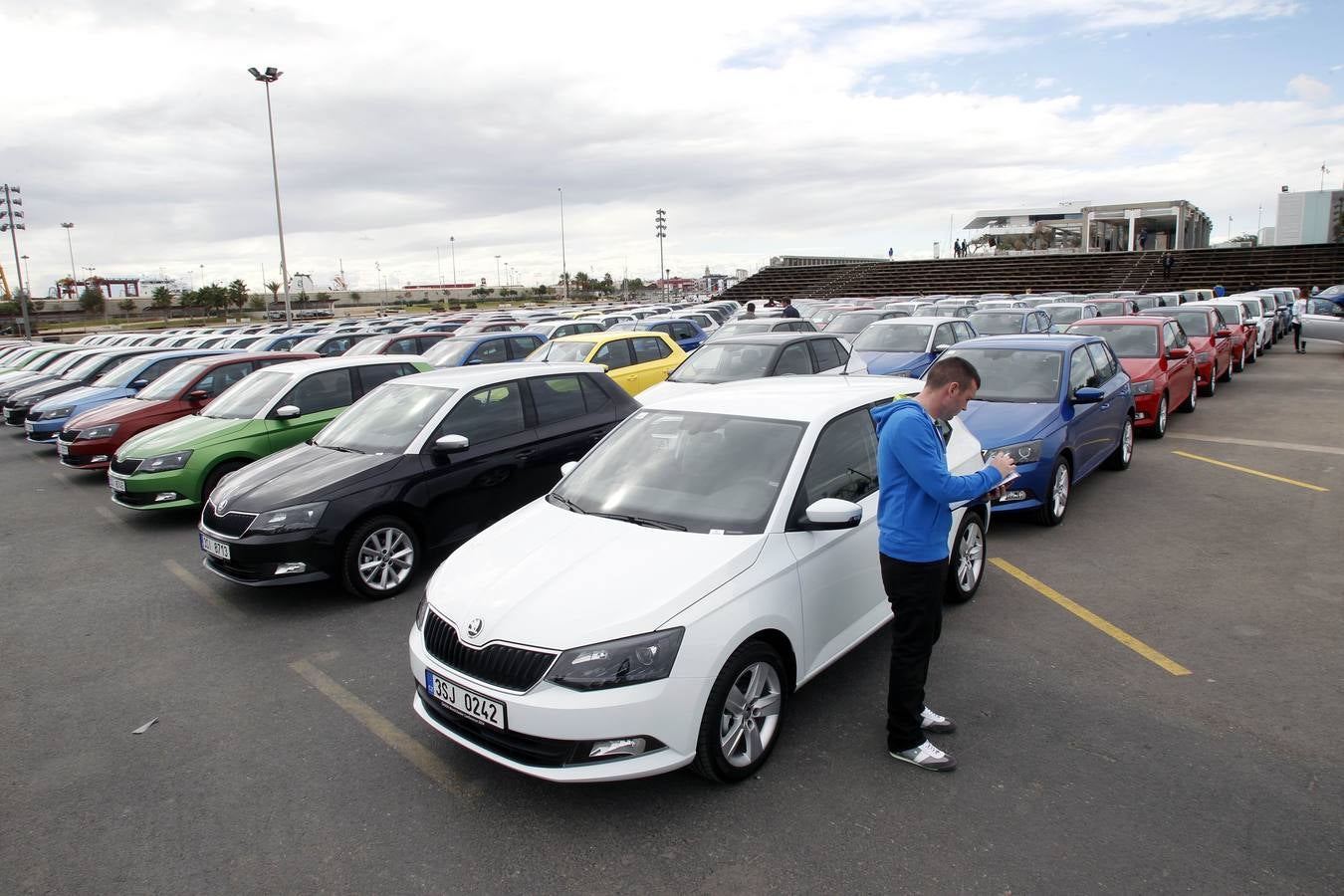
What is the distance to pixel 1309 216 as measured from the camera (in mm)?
76750

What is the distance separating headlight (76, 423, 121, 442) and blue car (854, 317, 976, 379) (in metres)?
10.5

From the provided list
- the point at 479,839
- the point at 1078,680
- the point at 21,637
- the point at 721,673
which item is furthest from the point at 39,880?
the point at 1078,680

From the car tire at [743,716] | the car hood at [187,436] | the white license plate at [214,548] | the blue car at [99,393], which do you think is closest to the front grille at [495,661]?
the car tire at [743,716]

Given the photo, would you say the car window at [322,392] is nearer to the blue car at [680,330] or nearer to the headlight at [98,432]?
the headlight at [98,432]

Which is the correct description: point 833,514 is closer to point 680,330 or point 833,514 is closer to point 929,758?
point 929,758

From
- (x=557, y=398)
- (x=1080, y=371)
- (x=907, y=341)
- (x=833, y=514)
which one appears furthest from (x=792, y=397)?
(x=907, y=341)

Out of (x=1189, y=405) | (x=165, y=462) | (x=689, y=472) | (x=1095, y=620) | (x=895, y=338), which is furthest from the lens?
(x=895, y=338)

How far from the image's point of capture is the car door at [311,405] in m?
8.65

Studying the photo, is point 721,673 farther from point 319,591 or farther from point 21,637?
point 21,637

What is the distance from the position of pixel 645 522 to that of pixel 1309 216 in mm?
96990

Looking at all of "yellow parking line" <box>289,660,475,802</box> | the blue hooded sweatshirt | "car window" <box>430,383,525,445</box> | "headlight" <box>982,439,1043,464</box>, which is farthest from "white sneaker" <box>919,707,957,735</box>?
"car window" <box>430,383,525,445</box>

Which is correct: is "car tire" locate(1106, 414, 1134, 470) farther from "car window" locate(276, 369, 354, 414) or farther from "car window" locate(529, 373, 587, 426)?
"car window" locate(276, 369, 354, 414)

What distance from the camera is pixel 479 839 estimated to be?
330cm

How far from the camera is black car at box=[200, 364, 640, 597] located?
19.0 ft
